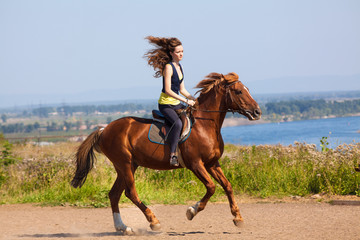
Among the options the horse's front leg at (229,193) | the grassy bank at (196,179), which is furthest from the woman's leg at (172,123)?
the grassy bank at (196,179)

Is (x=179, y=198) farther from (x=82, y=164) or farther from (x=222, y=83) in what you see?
(x=222, y=83)

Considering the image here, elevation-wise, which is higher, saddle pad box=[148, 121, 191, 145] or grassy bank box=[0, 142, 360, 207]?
saddle pad box=[148, 121, 191, 145]

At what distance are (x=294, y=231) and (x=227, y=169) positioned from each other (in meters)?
5.25

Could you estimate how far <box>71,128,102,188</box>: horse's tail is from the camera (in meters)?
9.14

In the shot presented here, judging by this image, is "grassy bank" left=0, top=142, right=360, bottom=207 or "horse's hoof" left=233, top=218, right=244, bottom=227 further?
"grassy bank" left=0, top=142, right=360, bottom=207

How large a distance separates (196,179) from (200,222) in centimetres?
388

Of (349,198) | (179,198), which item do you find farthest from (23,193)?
(349,198)

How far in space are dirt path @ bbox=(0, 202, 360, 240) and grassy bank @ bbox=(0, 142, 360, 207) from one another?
0.79 metres

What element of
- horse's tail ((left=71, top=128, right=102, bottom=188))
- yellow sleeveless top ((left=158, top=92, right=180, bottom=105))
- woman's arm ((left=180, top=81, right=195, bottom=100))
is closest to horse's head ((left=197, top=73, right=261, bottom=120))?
woman's arm ((left=180, top=81, right=195, bottom=100))

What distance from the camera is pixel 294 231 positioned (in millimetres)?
8211

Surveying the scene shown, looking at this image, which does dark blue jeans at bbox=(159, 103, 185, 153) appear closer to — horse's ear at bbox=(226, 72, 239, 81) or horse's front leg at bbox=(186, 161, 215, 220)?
horse's front leg at bbox=(186, 161, 215, 220)

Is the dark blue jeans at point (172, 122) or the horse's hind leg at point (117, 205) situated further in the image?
the horse's hind leg at point (117, 205)

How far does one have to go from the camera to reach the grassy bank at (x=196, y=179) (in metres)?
12.0

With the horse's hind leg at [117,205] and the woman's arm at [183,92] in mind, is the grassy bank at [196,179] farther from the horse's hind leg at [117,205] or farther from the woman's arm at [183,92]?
the woman's arm at [183,92]
